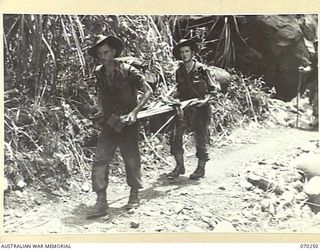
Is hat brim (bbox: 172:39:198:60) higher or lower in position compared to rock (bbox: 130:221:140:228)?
higher

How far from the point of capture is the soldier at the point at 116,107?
147 centimetres

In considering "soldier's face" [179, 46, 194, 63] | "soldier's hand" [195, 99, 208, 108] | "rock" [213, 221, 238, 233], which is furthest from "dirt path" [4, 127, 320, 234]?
"soldier's face" [179, 46, 194, 63]

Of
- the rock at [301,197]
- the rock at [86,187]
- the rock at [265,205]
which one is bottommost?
the rock at [265,205]

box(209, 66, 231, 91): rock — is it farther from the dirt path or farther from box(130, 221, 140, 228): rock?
box(130, 221, 140, 228): rock

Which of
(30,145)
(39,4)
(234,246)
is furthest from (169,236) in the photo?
(39,4)

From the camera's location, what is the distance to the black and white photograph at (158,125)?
1456mm

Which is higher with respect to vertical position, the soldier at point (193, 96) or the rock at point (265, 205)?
the soldier at point (193, 96)

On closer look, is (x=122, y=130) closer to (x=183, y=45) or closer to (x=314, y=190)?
(x=183, y=45)

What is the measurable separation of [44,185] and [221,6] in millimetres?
651

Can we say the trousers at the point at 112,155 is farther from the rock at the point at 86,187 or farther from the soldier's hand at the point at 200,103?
the soldier's hand at the point at 200,103

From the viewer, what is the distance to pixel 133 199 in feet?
4.81

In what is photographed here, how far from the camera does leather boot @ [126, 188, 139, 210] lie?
1.46 m

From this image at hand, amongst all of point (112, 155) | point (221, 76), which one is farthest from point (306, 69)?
point (112, 155)

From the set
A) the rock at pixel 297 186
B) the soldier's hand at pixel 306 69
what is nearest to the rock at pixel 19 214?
the rock at pixel 297 186
